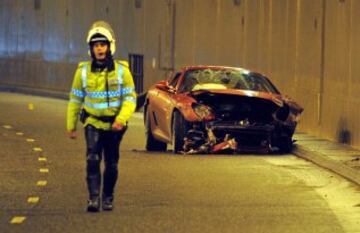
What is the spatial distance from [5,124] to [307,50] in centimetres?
643

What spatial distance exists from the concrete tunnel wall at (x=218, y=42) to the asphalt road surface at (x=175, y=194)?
9.05 ft

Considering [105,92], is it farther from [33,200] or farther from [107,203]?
[33,200]

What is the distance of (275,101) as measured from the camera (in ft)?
60.5

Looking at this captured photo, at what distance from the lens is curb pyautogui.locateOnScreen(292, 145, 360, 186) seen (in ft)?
51.9

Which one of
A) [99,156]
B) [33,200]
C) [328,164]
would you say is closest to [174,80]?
[328,164]

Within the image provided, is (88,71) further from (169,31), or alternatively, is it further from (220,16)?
(169,31)

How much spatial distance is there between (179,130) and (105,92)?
635cm

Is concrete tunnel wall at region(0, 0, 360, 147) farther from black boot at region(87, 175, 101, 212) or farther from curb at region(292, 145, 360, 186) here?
black boot at region(87, 175, 101, 212)

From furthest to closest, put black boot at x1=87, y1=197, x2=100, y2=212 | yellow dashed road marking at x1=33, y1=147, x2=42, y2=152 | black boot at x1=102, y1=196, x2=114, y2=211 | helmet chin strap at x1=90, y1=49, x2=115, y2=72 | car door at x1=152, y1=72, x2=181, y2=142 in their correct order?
yellow dashed road marking at x1=33, y1=147, x2=42, y2=152 → car door at x1=152, y1=72, x2=181, y2=142 → black boot at x1=102, y1=196, x2=114, y2=211 → black boot at x1=87, y1=197, x2=100, y2=212 → helmet chin strap at x1=90, y1=49, x2=115, y2=72

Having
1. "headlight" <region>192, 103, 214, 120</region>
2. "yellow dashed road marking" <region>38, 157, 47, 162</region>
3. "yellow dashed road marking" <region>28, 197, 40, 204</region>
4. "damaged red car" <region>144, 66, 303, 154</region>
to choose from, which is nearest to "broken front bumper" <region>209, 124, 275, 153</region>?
"damaged red car" <region>144, 66, 303, 154</region>

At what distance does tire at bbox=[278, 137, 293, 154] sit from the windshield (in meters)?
0.86

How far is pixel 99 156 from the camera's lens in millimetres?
12102

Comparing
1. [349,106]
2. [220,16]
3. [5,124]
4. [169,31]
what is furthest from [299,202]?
[169,31]

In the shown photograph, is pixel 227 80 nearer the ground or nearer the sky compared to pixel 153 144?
nearer the sky
